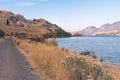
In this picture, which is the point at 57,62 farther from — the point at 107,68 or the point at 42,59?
the point at 107,68

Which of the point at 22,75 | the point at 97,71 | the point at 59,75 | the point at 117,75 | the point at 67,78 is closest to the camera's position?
the point at 97,71

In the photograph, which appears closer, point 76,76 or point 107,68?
point 107,68

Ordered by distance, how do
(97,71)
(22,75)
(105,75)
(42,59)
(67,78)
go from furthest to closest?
(42,59), (22,75), (67,78), (97,71), (105,75)

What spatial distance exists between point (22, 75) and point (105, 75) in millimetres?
6174

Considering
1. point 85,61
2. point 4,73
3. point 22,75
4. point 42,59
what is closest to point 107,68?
point 85,61

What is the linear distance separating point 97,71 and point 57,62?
21.9 ft

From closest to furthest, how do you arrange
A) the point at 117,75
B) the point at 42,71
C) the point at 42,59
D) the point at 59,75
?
the point at 117,75, the point at 59,75, the point at 42,71, the point at 42,59

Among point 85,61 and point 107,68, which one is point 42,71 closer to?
point 85,61

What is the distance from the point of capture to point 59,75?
15078 millimetres

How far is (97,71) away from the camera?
12.0 metres

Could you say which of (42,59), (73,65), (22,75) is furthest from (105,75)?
(42,59)

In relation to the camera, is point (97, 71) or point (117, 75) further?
point (117, 75)

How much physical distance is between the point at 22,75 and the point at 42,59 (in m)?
5.25

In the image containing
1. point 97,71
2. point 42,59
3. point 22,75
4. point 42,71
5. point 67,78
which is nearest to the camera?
point 97,71
